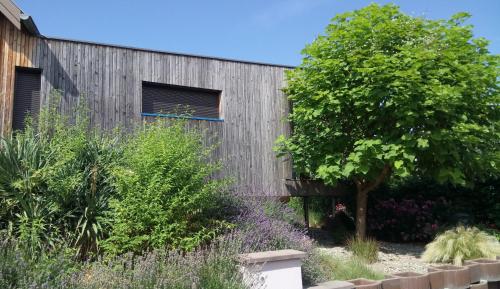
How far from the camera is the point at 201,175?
5.80 m

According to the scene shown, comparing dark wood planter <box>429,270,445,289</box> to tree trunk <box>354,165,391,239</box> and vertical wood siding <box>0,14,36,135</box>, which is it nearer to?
tree trunk <box>354,165,391,239</box>

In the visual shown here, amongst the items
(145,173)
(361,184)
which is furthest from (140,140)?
(361,184)

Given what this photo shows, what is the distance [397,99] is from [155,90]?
5.18 meters

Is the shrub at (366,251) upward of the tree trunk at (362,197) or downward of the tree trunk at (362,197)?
downward

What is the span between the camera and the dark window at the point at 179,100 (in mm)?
9812

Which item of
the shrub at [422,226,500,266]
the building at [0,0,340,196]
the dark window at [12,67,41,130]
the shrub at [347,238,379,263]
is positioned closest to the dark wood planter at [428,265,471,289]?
the shrub at [422,226,500,266]

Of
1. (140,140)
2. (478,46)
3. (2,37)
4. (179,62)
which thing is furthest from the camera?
(179,62)

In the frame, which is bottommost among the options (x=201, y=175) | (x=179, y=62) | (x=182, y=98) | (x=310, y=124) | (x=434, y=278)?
(x=434, y=278)

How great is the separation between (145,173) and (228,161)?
4.77 meters

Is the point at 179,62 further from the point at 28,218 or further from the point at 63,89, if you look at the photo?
the point at 28,218

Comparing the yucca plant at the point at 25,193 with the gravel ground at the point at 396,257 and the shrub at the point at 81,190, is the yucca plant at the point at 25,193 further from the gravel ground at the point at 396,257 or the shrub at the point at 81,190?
the gravel ground at the point at 396,257

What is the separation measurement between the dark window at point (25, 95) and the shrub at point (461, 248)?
8088mm

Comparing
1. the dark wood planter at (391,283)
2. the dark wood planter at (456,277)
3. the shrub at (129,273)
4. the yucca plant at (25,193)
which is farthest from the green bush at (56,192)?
the dark wood planter at (456,277)

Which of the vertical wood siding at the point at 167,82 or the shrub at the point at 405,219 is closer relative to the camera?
the vertical wood siding at the point at 167,82
